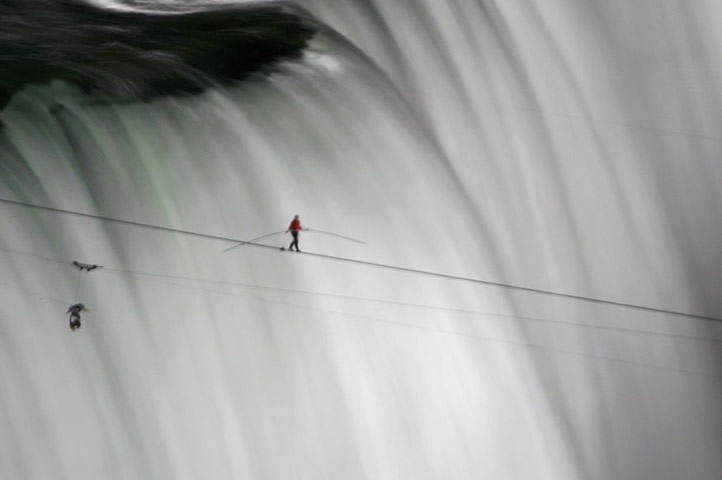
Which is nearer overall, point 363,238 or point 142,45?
point 363,238

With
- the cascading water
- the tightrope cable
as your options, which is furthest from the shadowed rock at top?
the tightrope cable

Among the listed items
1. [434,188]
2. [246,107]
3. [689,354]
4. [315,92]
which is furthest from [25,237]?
[689,354]

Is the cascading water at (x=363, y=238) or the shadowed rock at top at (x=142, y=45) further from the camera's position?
the shadowed rock at top at (x=142, y=45)

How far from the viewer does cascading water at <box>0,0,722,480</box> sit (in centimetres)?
458

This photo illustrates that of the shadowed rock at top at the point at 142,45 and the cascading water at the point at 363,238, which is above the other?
the shadowed rock at top at the point at 142,45

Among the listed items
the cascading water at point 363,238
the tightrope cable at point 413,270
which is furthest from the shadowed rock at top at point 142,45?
the tightrope cable at point 413,270

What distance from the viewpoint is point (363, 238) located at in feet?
17.1

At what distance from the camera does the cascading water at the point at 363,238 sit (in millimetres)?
4578

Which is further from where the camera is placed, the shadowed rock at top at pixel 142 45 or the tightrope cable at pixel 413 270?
the shadowed rock at top at pixel 142 45

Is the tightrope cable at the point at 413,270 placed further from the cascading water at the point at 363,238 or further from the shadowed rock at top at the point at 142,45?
the shadowed rock at top at the point at 142,45

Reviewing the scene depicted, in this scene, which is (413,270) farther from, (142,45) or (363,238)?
(142,45)

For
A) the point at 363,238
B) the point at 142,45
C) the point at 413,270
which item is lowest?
the point at 413,270

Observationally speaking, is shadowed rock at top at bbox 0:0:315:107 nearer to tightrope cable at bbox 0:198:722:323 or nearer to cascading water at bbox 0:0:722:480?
cascading water at bbox 0:0:722:480

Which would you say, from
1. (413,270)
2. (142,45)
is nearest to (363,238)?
(413,270)
